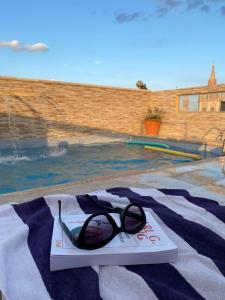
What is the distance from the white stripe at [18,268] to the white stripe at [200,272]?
0.41 m

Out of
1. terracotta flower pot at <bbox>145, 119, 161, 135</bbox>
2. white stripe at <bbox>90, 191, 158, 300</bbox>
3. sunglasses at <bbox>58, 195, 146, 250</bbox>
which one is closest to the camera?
white stripe at <bbox>90, 191, 158, 300</bbox>

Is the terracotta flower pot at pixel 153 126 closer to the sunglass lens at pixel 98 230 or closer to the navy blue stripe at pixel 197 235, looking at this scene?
the navy blue stripe at pixel 197 235

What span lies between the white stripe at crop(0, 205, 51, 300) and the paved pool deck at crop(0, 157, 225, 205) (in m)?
1.14

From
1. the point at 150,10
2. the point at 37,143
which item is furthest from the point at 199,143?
the point at 37,143

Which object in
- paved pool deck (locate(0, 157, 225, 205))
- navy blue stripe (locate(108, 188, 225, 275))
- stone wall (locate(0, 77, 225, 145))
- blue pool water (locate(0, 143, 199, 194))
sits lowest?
blue pool water (locate(0, 143, 199, 194))

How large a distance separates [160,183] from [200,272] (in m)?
1.87

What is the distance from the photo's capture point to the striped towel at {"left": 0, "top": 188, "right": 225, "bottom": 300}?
2.24ft

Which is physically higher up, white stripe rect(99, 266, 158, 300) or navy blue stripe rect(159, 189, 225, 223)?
navy blue stripe rect(159, 189, 225, 223)

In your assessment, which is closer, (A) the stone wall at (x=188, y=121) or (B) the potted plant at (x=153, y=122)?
(A) the stone wall at (x=188, y=121)

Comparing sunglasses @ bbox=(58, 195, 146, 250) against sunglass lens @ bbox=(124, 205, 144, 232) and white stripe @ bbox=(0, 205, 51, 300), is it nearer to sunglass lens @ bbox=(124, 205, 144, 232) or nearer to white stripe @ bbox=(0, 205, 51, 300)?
sunglass lens @ bbox=(124, 205, 144, 232)

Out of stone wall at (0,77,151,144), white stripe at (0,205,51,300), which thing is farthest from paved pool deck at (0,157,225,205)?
stone wall at (0,77,151,144)

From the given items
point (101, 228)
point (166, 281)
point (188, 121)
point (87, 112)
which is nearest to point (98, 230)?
point (101, 228)

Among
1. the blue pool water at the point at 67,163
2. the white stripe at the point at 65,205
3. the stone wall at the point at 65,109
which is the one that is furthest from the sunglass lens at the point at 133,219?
the stone wall at the point at 65,109

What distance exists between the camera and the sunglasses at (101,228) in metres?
0.78
